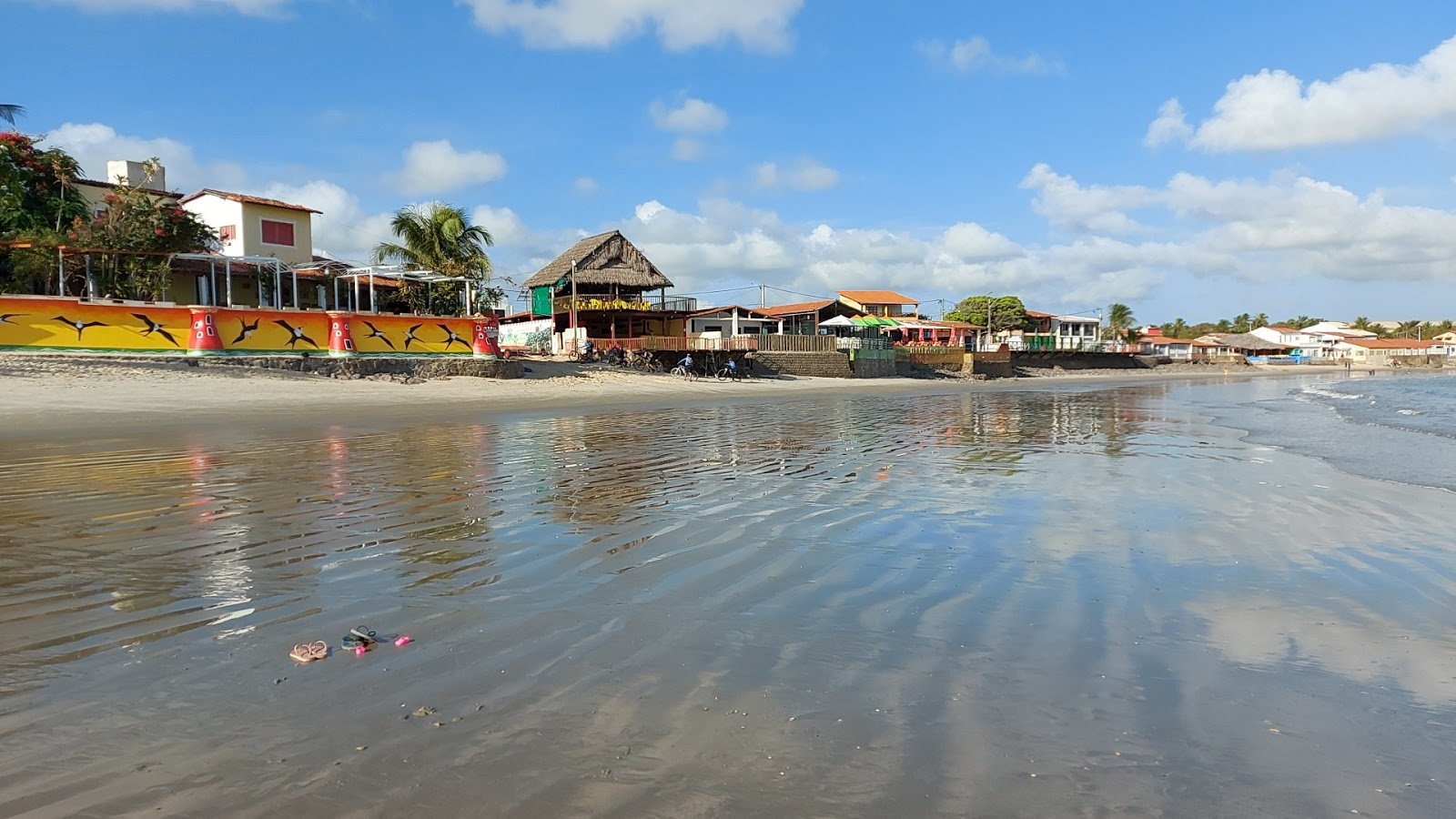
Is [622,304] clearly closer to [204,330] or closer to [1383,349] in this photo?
[204,330]

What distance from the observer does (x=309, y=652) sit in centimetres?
423

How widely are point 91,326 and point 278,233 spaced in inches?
Result: 558

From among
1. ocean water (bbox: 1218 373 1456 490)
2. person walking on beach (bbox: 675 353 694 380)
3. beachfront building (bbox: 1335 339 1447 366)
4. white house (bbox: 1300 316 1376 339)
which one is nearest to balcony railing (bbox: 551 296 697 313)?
person walking on beach (bbox: 675 353 694 380)

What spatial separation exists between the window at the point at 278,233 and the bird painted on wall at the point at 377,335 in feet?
36.6

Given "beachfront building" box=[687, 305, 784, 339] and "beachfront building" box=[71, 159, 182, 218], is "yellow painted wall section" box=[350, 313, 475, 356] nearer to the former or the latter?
"beachfront building" box=[71, 159, 182, 218]

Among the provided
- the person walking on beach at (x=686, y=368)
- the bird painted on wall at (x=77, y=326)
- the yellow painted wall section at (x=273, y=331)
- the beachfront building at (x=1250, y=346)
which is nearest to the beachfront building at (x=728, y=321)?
the person walking on beach at (x=686, y=368)

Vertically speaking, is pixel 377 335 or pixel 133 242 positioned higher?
pixel 133 242

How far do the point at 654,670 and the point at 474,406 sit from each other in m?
21.1

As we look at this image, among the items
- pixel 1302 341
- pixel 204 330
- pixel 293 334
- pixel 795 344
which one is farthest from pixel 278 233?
pixel 1302 341

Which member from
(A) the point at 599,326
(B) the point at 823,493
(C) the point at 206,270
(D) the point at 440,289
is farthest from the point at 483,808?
(A) the point at 599,326

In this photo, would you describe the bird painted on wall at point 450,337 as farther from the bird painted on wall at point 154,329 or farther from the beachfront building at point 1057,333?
the beachfront building at point 1057,333

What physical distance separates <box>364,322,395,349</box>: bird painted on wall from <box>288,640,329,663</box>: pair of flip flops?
2699 cm

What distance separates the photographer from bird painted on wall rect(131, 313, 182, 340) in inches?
959

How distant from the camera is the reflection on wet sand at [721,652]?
303cm
